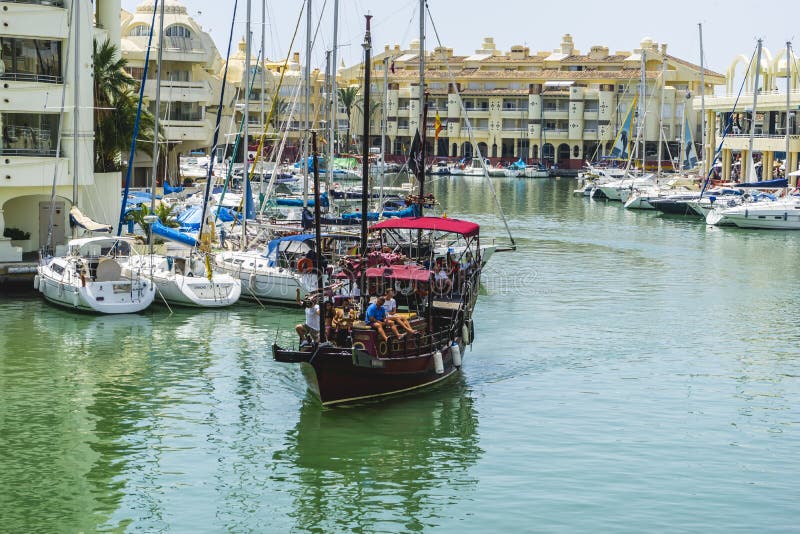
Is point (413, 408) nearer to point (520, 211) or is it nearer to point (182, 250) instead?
point (182, 250)

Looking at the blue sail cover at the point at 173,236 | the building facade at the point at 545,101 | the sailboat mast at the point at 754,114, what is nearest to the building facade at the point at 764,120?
the sailboat mast at the point at 754,114

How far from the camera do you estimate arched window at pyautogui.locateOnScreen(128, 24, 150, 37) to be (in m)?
86.0

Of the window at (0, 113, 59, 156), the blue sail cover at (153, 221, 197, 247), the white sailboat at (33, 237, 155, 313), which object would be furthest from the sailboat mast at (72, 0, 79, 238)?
the blue sail cover at (153, 221, 197, 247)

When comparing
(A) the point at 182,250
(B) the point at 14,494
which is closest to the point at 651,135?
(A) the point at 182,250

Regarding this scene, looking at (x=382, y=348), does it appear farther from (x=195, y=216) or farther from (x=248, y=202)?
(x=195, y=216)

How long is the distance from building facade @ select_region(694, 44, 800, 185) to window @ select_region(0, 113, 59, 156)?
5882 centimetres

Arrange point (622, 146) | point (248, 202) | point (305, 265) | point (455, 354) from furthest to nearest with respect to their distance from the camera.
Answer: point (622, 146) < point (248, 202) < point (305, 265) < point (455, 354)

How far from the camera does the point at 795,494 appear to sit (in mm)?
25578

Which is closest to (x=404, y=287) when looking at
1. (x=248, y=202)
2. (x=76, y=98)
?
(x=76, y=98)

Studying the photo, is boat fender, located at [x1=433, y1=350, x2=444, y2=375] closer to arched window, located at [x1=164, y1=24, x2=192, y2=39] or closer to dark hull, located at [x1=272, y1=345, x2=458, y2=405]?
dark hull, located at [x1=272, y1=345, x2=458, y2=405]

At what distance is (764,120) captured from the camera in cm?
11231

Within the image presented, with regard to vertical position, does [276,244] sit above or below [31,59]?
below

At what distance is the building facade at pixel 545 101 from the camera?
509 feet

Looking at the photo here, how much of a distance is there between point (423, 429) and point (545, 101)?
135 m
